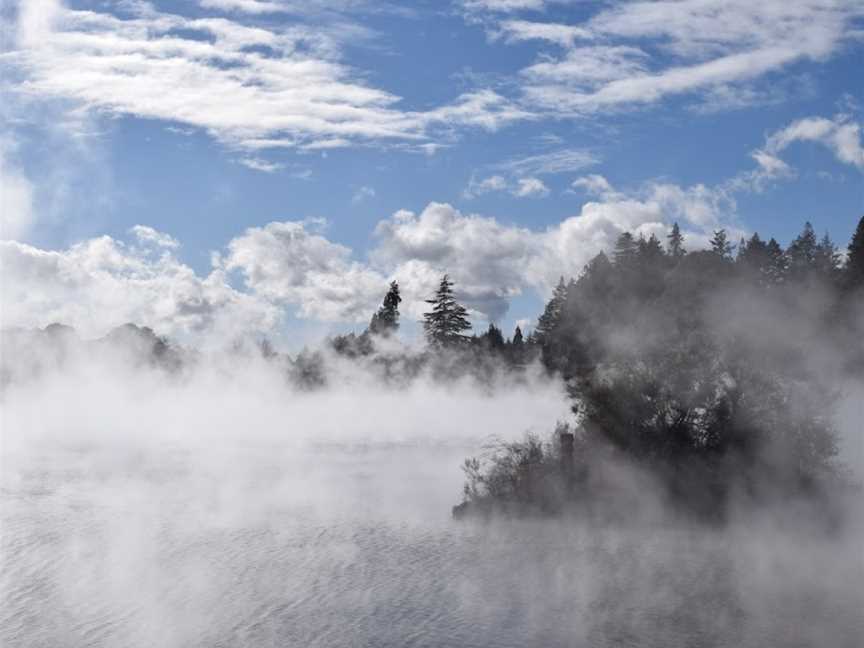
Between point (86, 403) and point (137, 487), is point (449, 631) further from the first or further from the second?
point (86, 403)

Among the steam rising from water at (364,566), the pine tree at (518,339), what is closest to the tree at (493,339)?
the pine tree at (518,339)

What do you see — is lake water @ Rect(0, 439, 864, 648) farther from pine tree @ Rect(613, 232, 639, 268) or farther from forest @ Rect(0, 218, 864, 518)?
pine tree @ Rect(613, 232, 639, 268)

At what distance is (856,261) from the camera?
81.8 meters

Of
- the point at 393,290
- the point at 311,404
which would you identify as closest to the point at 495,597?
the point at 311,404

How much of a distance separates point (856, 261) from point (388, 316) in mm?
52827

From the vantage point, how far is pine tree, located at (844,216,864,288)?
254 feet

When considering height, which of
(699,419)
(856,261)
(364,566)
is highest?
(856,261)

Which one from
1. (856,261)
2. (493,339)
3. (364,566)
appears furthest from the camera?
(493,339)

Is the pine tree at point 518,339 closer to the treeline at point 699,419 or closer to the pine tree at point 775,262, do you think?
the pine tree at point 775,262

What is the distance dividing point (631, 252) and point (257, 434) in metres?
38.8

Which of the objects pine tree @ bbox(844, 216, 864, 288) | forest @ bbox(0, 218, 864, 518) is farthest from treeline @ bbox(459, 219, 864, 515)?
pine tree @ bbox(844, 216, 864, 288)

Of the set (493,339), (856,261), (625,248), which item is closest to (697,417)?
(856,261)

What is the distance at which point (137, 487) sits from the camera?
55.1 metres

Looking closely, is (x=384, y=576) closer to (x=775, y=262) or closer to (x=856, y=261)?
(x=856, y=261)
